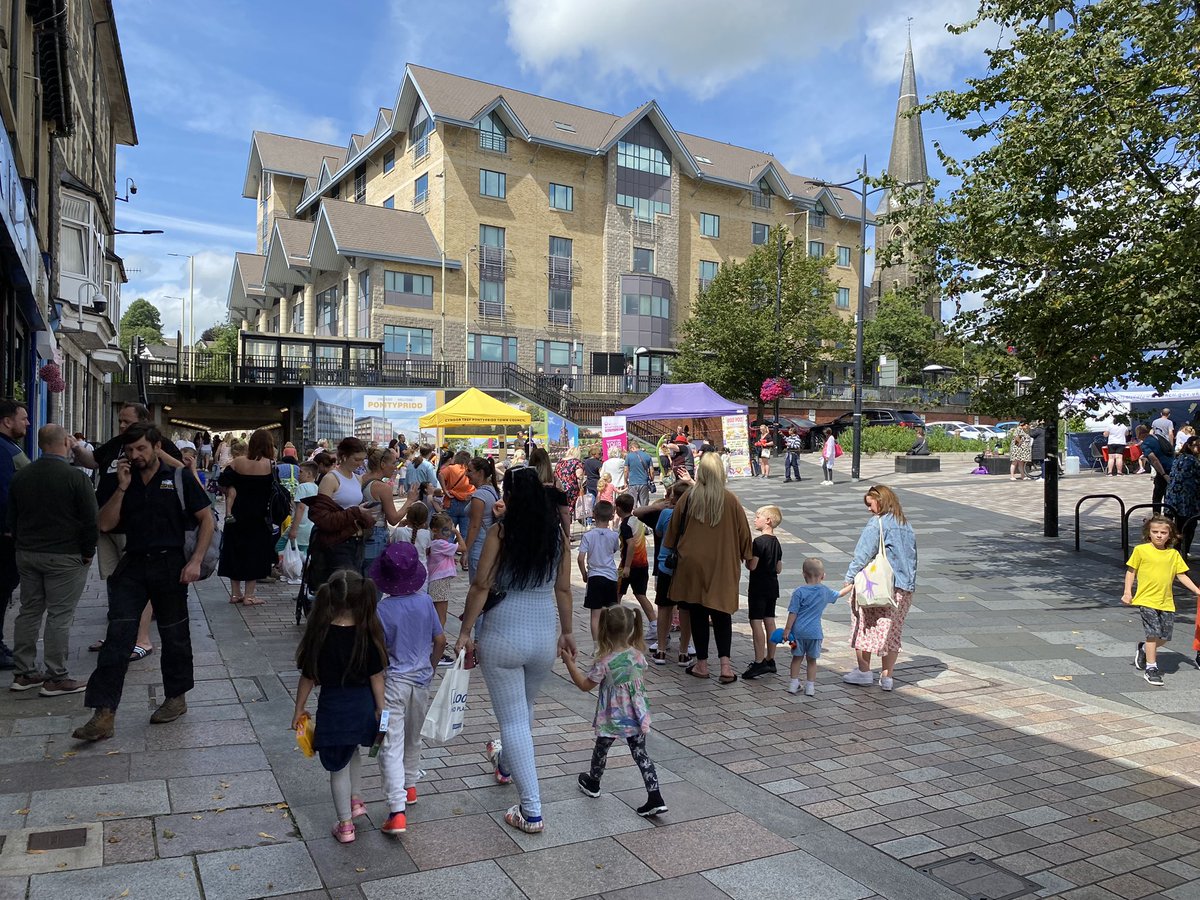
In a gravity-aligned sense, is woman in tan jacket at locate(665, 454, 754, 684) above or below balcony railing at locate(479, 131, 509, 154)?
below

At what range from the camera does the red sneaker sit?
4.08m

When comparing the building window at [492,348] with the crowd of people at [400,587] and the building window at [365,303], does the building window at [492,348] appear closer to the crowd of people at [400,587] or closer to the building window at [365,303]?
the building window at [365,303]

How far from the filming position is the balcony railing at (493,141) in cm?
4309

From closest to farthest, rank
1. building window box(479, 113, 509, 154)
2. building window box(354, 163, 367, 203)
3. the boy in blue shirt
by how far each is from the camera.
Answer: the boy in blue shirt, building window box(479, 113, 509, 154), building window box(354, 163, 367, 203)

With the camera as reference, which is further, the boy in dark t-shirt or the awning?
the awning

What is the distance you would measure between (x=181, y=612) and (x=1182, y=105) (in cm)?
1038

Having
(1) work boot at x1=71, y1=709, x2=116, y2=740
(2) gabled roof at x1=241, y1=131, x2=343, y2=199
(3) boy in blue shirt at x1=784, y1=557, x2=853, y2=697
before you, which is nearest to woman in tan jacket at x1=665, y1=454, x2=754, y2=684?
(3) boy in blue shirt at x1=784, y1=557, x2=853, y2=697

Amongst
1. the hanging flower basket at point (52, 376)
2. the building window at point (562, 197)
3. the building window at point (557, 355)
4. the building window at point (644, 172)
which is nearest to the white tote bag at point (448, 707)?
the hanging flower basket at point (52, 376)

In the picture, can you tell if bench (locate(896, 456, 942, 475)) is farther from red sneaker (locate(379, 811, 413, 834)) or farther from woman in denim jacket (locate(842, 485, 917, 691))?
red sneaker (locate(379, 811, 413, 834))

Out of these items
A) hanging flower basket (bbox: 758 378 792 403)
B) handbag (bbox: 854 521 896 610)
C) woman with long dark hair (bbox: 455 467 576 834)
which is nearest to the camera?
woman with long dark hair (bbox: 455 467 576 834)

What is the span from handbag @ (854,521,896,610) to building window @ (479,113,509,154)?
130 ft

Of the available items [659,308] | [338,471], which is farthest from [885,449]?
[338,471]

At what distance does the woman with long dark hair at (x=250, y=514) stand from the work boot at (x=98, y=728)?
3.99 meters

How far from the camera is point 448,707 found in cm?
420
